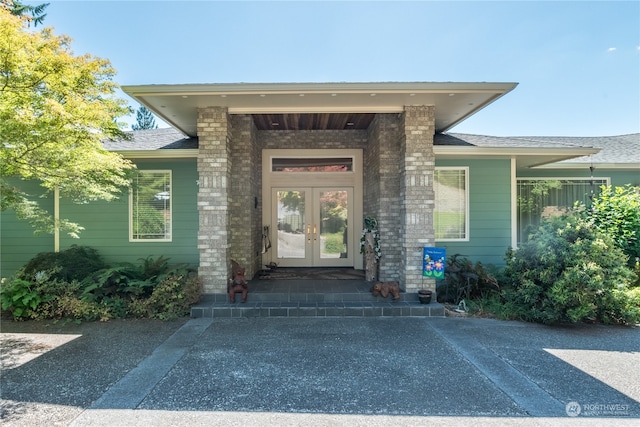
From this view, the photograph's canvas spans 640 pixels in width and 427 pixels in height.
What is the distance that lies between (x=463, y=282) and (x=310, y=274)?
325 centimetres

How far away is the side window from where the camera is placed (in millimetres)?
7082

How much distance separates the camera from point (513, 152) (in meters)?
6.66

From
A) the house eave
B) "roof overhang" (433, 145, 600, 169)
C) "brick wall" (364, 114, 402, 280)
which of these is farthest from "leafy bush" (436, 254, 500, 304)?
the house eave

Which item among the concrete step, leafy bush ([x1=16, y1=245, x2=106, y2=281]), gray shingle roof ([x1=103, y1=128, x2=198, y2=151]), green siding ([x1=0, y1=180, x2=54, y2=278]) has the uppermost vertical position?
gray shingle roof ([x1=103, y1=128, x2=198, y2=151])

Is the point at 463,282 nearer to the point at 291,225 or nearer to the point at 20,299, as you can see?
the point at 291,225

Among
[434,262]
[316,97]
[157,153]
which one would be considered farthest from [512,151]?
[157,153]

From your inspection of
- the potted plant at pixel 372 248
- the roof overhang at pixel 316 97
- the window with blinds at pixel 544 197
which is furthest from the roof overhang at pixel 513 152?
the potted plant at pixel 372 248

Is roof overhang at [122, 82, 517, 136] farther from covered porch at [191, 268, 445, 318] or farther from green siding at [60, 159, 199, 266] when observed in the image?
covered porch at [191, 268, 445, 318]

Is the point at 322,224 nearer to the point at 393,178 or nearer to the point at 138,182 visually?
the point at 393,178

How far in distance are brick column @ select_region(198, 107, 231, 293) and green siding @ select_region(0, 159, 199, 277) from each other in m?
1.46

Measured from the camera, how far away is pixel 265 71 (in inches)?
422

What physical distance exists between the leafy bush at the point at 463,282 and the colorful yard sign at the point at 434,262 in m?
0.44

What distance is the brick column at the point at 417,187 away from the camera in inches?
227

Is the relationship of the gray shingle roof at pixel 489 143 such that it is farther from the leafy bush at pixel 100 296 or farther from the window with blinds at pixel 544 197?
the leafy bush at pixel 100 296
